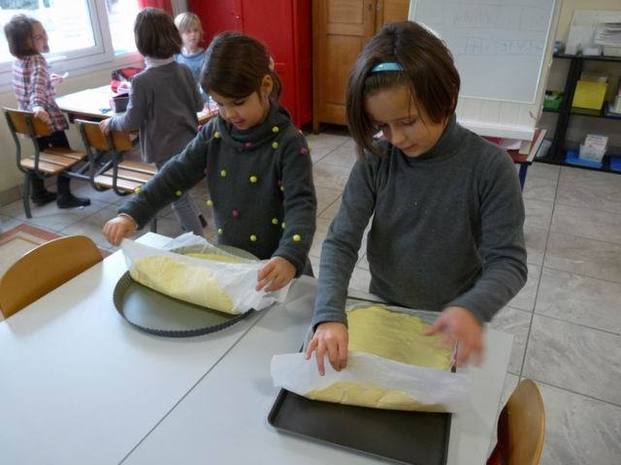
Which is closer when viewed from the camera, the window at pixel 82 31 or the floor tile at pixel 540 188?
the floor tile at pixel 540 188

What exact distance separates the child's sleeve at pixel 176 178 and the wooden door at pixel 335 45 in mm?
2513

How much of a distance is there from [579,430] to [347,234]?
1098 mm

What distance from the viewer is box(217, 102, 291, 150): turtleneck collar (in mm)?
1130

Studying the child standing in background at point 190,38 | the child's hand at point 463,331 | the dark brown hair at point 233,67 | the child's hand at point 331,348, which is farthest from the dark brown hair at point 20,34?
the child's hand at point 463,331

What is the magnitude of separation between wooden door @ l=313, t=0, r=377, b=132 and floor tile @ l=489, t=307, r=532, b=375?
2.16m

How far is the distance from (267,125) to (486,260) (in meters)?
0.59

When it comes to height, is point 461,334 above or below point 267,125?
below

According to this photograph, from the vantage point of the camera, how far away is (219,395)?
0.79 meters

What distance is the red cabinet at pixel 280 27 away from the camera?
12.0ft

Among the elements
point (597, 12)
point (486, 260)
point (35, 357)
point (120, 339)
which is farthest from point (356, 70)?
point (597, 12)

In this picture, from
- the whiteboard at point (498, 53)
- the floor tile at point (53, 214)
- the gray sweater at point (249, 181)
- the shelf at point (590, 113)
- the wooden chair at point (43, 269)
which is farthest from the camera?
the shelf at point (590, 113)

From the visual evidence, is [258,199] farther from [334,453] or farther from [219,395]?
[334,453]

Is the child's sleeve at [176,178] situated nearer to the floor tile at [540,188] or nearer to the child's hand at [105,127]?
the child's hand at [105,127]

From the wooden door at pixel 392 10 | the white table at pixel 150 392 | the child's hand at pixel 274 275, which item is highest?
the wooden door at pixel 392 10
